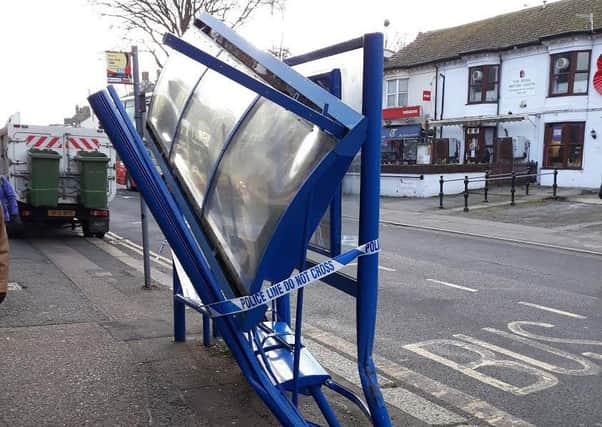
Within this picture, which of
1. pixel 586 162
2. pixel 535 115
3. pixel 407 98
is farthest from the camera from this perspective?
pixel 407 98

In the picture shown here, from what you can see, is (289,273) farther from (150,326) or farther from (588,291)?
(588,291)

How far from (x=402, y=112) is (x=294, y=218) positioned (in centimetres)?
2946

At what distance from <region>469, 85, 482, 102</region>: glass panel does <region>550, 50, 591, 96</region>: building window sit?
3.75 metres

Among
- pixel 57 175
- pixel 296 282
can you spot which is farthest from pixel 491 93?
pixel 296 282

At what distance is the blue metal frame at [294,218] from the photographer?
8.43 feet

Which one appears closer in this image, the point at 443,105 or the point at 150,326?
the point at 150,326

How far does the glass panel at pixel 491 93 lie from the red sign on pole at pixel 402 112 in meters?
4.32

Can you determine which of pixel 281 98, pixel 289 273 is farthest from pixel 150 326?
pixel 281 98

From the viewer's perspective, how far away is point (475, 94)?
90.2 ft

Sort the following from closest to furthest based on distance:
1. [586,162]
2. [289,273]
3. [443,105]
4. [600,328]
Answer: [289,273] < [600,328] < [586,162] < [443,105]

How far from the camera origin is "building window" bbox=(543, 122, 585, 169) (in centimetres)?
2314

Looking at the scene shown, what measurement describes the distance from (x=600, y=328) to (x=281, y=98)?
17.5 ft

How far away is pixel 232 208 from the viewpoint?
10.8 ft

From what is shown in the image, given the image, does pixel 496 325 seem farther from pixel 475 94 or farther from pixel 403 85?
pixel 403 85
